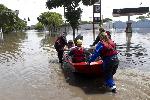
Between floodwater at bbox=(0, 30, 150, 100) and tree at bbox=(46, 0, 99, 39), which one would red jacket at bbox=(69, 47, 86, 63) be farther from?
tree at bbox=(46, 0, 99, 39)

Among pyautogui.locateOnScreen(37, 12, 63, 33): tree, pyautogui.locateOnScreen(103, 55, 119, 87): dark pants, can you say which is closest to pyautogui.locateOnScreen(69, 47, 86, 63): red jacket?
pyautogui.locateOnScreen(103, 55, 119, 87): dark pants

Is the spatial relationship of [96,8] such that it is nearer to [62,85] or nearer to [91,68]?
[62,85]

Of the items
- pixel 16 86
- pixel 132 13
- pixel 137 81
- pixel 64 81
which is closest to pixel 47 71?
pixel 64 81

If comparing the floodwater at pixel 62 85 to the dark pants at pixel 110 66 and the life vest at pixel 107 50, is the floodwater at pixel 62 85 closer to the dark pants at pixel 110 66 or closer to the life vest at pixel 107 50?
the dark pants at pixel 110 66

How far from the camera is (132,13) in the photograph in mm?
73875

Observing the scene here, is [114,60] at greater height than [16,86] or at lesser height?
greater

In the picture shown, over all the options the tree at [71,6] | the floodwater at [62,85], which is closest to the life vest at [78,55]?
the floodwater at [62,85]

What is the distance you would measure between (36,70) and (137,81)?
5.00 metres

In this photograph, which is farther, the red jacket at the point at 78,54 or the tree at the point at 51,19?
the tree at the point at 51,19

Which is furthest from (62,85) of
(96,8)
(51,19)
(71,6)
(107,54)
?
(51,19)

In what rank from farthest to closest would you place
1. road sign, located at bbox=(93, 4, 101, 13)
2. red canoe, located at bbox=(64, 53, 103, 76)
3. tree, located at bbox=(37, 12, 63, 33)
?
tree, located at bbox=(37, 12, 63, 33), road sign, located at bbox=(93, 4, 101, 13), red canoe, located at bbox=(64, 53, 103, 76)

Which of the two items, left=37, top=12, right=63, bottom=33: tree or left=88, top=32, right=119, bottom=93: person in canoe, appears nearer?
left=88, top=32, right=119, bottom=93: person in canoe

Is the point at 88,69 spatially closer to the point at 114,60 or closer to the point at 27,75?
the point at 114,60

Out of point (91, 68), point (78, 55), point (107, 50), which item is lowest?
point (91, 68)
